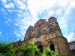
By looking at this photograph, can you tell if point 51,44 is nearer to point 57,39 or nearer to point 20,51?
point 57,39

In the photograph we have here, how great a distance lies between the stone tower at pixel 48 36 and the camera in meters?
27.2

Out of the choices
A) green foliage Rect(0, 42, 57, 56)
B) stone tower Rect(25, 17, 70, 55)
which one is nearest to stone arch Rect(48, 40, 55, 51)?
stone tower Rect(25, 17, 70, 55)

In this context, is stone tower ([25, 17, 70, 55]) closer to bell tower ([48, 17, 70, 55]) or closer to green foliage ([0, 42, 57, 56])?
bell tower ([48, 17, 70, 55])

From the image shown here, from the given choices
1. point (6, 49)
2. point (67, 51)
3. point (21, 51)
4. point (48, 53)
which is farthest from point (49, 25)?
point (6, 49)

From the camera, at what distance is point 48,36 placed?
28.6m

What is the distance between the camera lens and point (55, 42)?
27422mm

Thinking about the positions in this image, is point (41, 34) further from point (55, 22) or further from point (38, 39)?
point (55, 22)

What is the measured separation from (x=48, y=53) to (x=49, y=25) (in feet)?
23.5

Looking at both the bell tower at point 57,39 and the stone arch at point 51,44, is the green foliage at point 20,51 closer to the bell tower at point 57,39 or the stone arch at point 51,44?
the bell tower at point 57,39

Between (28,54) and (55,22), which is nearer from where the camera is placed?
(28,54)

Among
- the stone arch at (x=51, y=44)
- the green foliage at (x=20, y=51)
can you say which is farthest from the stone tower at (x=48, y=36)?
the green foliage at (x=20, y=51)

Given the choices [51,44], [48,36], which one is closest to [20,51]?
[51,44]

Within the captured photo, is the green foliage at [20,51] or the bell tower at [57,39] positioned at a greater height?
the bell tower at [57,39]

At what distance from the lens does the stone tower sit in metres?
27.2
